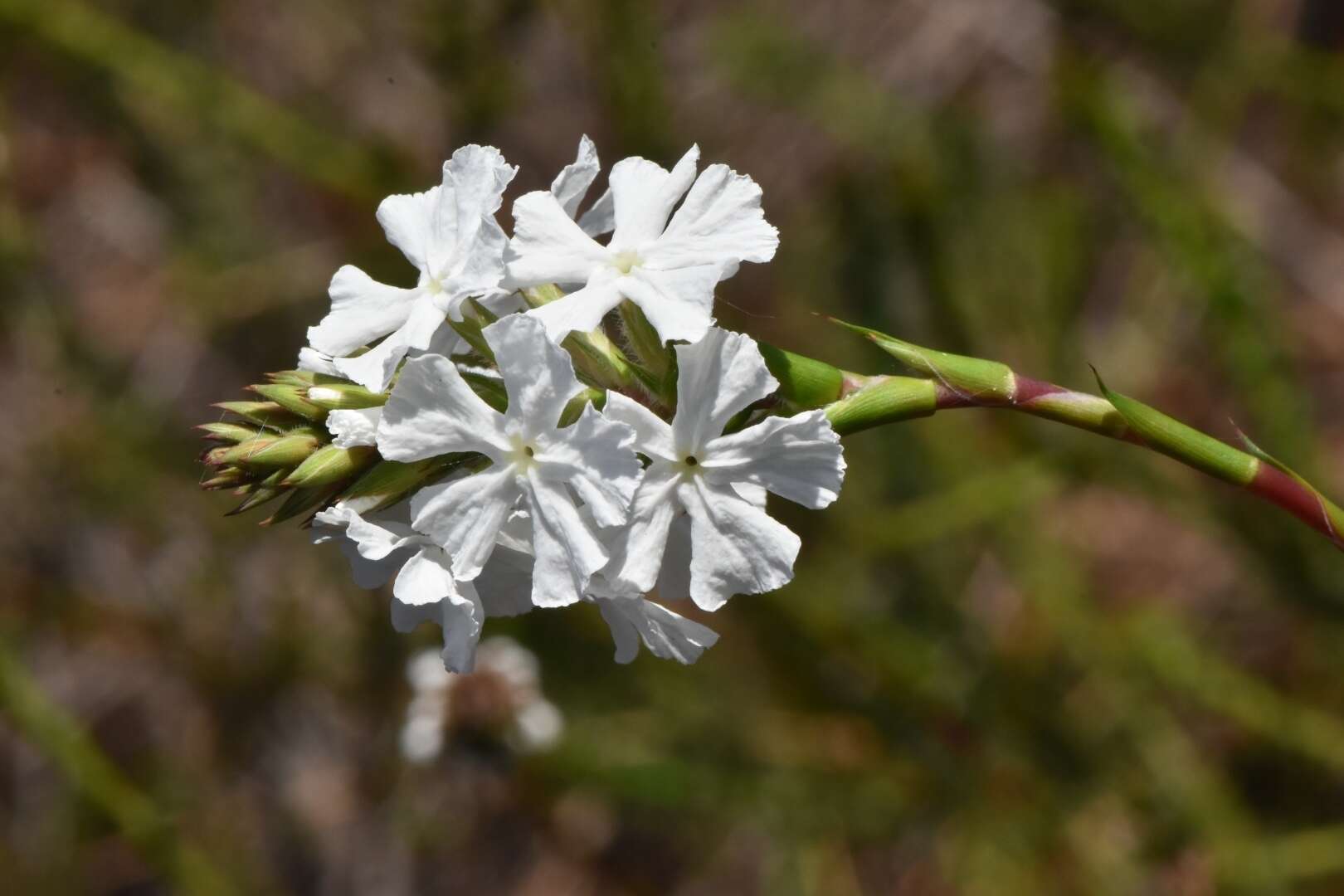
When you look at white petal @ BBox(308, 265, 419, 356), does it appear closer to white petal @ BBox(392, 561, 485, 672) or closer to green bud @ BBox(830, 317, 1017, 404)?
white petal @ BBox(392, 561, 485, 672)

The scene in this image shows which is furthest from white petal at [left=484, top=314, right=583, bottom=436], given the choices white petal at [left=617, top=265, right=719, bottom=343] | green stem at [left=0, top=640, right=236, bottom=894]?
green stem at [left=0, top=640, right=236, bottom=894]

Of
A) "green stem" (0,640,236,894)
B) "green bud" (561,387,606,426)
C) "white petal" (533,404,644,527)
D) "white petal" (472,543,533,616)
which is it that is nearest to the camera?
"white petal" (533,404,644,527)

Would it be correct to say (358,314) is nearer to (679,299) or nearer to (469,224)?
(469,224)

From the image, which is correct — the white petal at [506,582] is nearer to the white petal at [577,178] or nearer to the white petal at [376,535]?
the white petal at [376,535]

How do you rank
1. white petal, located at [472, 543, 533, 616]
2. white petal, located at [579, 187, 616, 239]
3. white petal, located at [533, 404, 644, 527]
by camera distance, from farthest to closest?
white petal, located at [579, 187, 616, 239] → white petal, located at [472, 543, 533, 616] → white petal, located at [533, 404, 644, 527]

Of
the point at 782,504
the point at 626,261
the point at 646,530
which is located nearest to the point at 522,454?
the point at 646,530

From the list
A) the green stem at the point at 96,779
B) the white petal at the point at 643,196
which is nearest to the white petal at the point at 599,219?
the white petal at the point at 643,196

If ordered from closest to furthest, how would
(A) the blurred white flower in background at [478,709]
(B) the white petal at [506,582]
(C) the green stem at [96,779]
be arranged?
(B) the white petal at [506,582], (A) the blurred white flower in background at [478,709], (C) the green stem at [96,779]
